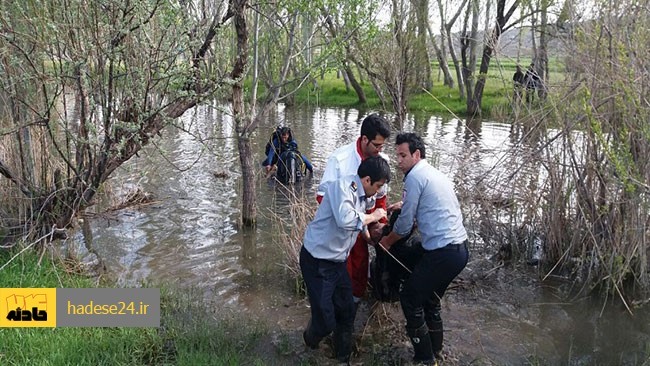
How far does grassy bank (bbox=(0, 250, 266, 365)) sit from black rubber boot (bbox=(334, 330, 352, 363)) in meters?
0.65

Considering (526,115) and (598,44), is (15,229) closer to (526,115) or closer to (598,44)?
(526,115)

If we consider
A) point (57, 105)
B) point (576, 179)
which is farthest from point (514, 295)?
point (57, 105)

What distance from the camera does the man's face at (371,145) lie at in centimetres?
419

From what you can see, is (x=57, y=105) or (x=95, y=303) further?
(x=57, y=105)

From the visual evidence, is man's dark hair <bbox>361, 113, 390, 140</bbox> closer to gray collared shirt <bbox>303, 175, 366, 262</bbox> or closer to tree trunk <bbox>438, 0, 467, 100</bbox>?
gray collared shirt <bbox>303, 175, 366, 262</bbox>

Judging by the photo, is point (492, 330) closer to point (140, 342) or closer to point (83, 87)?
point (140, 342)

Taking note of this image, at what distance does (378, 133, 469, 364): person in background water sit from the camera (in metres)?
4.16

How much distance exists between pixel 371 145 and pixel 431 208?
2.24ft

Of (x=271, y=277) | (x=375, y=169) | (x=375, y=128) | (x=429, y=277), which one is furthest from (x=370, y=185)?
(x=271, y=277)

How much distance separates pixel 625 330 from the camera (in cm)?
524

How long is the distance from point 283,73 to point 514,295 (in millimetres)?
4048

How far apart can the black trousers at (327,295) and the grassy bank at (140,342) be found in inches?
22.7

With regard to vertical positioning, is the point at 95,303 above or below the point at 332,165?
below

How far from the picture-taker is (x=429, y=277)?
4.17 m
